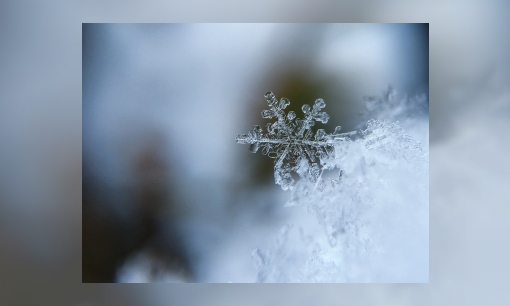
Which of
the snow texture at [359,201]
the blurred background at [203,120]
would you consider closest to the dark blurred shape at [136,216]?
the blurred background at [203,120]

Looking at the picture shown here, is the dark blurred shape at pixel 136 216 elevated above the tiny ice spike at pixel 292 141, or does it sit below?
below

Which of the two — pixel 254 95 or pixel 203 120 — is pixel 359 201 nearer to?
pixel 254 95

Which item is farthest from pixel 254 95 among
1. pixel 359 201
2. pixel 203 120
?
pixel 359 201

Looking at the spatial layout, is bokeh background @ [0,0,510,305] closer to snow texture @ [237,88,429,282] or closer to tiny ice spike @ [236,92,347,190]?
snow texture @ [237,88,429,282]

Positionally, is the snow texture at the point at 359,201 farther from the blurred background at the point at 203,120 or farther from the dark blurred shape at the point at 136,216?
the dark blurred shape at the point at 136,216

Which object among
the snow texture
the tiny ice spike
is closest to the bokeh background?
the snow texture
